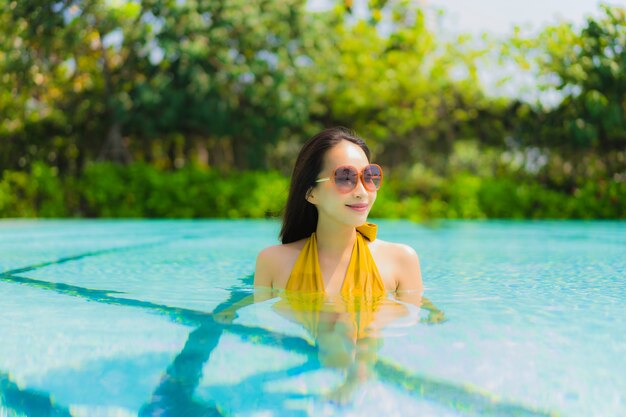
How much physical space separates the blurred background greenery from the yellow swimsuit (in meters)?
11.8

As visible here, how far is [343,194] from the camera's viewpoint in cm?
319

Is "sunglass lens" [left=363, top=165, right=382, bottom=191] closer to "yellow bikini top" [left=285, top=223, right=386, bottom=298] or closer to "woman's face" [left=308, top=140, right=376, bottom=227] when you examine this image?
"woman's face" [left=308, top=140, right=376, bottom=227]

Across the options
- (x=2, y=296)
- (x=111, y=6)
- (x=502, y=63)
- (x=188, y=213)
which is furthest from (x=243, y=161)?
(x=2, y=296)

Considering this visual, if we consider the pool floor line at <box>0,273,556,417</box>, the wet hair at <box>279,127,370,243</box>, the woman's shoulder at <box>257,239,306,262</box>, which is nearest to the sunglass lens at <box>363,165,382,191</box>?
the wet hair at <box>279,127,370,243</box>

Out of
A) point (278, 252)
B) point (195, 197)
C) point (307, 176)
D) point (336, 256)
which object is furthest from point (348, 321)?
point (195, 197)

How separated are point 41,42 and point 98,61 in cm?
251

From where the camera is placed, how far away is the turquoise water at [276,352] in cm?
233

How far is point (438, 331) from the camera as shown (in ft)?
10.3

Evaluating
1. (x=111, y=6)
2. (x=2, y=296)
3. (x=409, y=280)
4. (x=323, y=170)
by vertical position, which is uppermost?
(x=111, y=6)

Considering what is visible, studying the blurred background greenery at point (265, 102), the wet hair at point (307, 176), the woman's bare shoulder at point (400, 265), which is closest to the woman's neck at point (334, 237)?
the wet hair at point (307, 176)

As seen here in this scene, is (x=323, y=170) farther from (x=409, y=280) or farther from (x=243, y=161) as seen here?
(x=243, y=161)

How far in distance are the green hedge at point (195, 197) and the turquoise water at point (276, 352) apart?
10.3 metres

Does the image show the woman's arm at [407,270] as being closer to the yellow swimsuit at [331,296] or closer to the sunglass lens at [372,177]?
the yellow swimsuit at [331,296]

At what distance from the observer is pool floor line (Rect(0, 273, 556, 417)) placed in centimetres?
228
